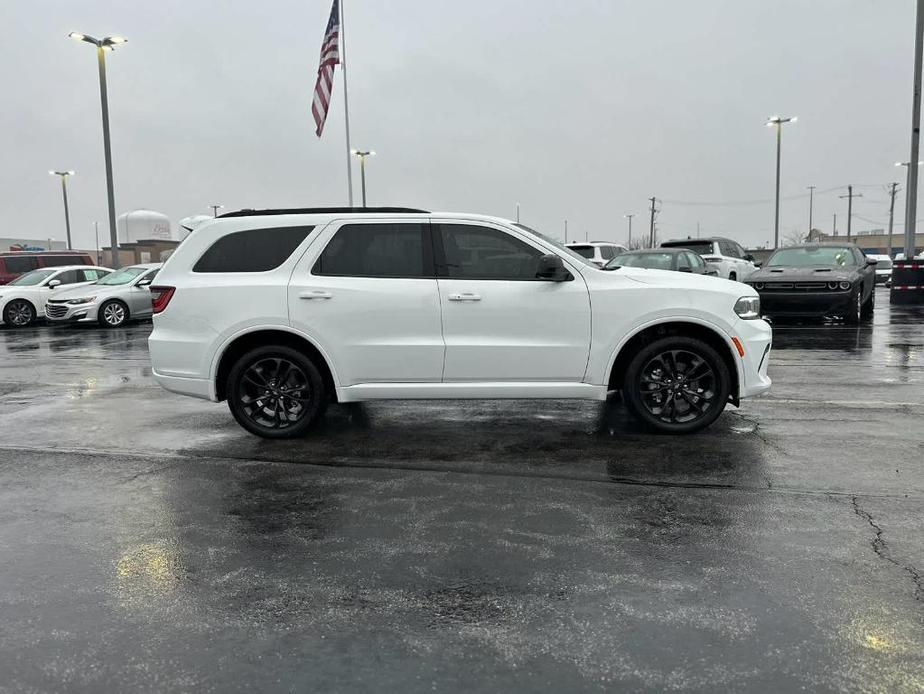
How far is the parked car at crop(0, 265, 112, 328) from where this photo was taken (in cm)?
1914

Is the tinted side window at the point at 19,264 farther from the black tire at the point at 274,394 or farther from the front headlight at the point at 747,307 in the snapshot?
the front headlight at the point at 747,307

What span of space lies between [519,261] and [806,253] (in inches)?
423

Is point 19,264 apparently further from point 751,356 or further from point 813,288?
point 751,356

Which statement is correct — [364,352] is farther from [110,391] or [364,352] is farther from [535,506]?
[110,391]

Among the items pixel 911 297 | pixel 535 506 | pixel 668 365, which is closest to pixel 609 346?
pixel 668 365

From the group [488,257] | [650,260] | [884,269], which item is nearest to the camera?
[488,257]

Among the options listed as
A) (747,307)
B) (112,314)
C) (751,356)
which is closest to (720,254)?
(747,307)

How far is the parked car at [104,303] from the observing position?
18094 mm

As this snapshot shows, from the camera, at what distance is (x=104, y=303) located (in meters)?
18.3

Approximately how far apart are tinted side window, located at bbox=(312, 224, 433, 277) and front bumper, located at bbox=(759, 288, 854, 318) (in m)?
9.47

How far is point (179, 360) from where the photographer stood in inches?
249

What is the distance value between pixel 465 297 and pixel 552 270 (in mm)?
750

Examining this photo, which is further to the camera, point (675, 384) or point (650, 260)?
point (650, 260)

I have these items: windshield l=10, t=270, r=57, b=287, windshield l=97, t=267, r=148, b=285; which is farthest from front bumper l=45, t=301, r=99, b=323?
windshield l=10, t=270, r=57, b=287
